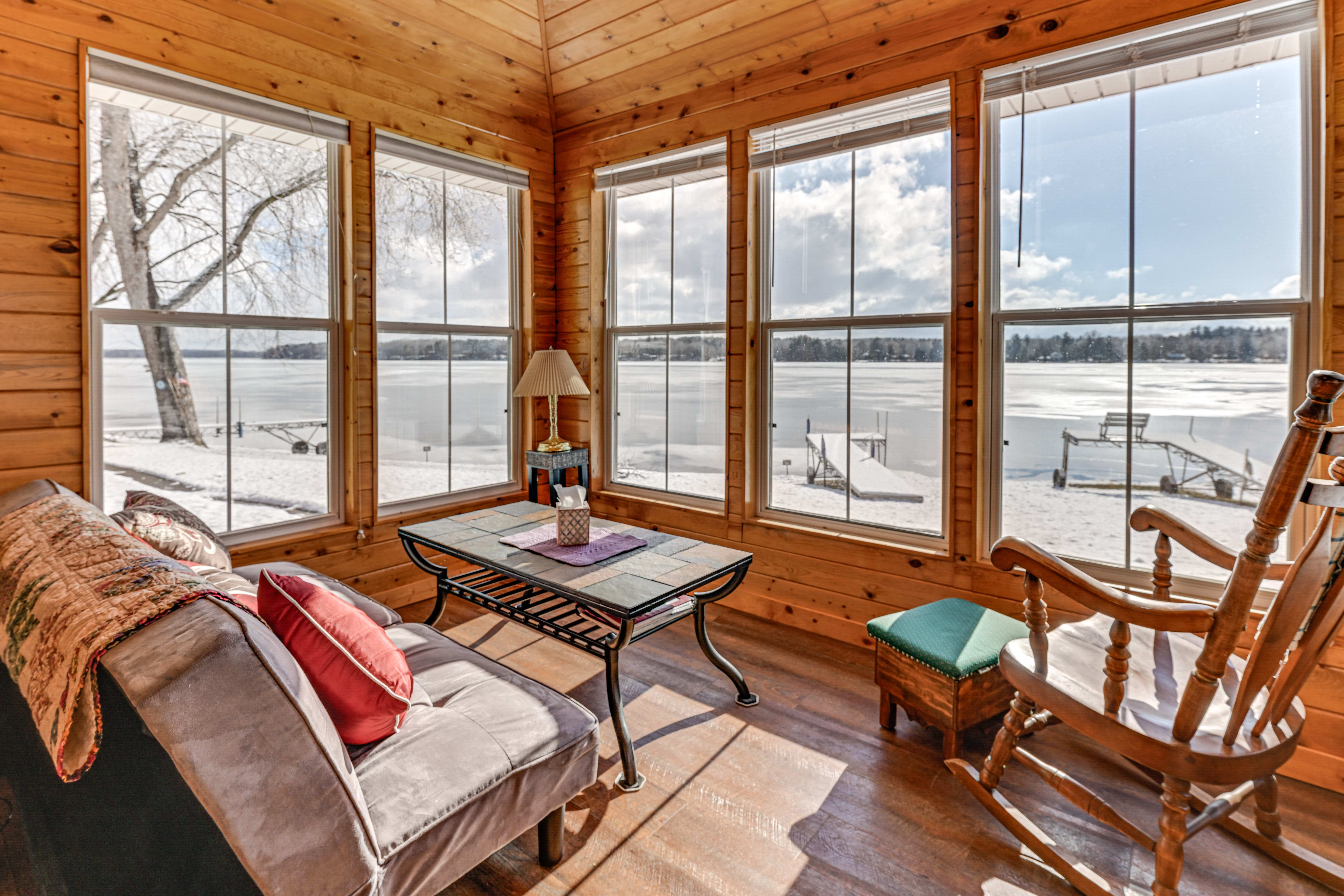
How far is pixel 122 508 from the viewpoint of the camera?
2.60 m

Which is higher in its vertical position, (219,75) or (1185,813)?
(219,75)

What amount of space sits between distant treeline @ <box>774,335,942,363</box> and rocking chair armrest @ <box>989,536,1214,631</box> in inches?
55.5

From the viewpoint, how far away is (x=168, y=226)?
2641mm

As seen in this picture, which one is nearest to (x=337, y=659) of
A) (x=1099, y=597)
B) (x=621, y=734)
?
(x=621, y=734)

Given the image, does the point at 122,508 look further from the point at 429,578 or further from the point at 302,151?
the point at 302,151

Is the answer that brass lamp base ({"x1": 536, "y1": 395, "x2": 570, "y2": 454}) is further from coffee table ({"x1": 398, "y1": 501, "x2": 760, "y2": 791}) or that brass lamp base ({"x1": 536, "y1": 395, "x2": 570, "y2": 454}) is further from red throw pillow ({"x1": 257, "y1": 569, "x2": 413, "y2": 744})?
red throw pillow ({"x1": 257, "y1": 569, "x2": 413, "y2": 744})

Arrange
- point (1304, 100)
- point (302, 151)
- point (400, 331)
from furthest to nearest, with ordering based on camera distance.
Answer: point (400, 331)
point (302, 151)
point (1304, 100)

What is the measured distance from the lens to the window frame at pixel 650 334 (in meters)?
3.43

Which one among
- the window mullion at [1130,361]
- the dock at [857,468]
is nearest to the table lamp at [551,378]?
the dock at [857,468]

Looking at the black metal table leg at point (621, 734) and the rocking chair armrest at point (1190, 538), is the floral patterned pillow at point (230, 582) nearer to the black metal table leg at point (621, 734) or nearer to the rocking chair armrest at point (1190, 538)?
the black metal table leg at point (621, 734)

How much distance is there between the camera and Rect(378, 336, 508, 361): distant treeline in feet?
11.1

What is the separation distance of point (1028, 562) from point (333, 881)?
5.20ft

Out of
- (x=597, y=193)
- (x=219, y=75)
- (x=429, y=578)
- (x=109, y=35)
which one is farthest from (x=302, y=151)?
(x=429, y=578)

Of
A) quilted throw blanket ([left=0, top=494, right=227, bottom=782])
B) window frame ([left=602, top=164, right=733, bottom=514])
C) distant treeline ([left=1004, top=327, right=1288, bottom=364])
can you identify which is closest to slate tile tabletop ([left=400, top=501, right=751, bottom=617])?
window frame ([left=602, top=164, right=733, bottom=514])
